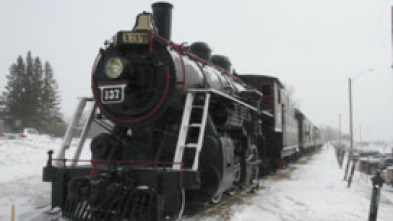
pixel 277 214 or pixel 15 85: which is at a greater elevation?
pixel 15 85

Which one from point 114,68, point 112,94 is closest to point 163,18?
point 114,68

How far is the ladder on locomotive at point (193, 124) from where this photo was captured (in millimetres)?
6012

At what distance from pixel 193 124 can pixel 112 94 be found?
1.47 meters

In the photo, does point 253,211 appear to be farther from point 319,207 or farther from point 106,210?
point 106,210

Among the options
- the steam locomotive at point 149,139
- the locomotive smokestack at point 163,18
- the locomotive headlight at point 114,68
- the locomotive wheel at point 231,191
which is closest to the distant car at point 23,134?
the locomotive wheel at point 231,191

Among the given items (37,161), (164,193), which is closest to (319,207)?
(164,193)

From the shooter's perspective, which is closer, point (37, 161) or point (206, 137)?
point (206, 137)

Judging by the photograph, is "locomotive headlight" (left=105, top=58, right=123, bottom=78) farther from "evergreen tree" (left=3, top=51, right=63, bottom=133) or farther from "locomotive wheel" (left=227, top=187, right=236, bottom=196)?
"evergreen tree" (left=3, top=51, right=63, bottom=133)

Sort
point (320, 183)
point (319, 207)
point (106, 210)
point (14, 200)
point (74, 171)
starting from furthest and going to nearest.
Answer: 1. point (320, 183)
2. point (14, 200)
3. point (319, 207)
4. point (74, 171)
5. point (106, 210)

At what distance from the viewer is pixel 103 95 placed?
6.55 metres

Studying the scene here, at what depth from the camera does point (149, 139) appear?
22.2ft

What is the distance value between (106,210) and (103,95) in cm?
204

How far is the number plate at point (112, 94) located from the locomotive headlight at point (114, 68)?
0.19 meters

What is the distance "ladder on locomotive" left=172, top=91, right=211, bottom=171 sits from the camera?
601 cm
